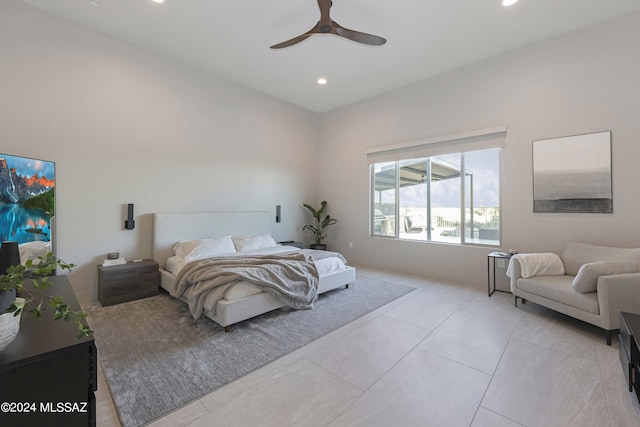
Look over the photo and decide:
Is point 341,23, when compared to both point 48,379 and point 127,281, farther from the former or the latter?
point 127,281

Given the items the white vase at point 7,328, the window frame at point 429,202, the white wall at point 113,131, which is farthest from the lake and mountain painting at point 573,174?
the white vase at point 7,328

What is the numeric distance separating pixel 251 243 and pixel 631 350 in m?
4.18

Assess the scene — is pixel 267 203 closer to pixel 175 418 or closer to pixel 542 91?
pixel 175 418

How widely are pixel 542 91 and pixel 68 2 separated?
19.2 ft

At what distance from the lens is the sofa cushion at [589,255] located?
2857 mm

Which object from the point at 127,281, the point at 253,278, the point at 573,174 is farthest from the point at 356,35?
the point at 127,281

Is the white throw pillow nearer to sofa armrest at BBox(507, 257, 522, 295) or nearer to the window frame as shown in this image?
sofa armrest at BBox(507, 257, 522, 295)

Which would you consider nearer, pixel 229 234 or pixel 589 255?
pixel 589 255

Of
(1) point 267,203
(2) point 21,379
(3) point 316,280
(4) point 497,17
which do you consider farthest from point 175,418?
(4) point 497,17

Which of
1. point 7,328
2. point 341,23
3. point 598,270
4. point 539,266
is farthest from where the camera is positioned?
point 341,23

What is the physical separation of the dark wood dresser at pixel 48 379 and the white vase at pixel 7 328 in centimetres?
4

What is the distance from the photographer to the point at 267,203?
219 inches

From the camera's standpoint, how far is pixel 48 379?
1077 millimetres

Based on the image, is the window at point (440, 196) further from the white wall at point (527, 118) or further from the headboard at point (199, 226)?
the headboard at point (199, 226)
